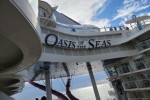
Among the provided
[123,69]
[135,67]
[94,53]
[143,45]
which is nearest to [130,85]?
[123,69]

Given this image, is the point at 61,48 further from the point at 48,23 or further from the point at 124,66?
the point at 124,66

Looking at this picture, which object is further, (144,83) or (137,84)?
(137,84)

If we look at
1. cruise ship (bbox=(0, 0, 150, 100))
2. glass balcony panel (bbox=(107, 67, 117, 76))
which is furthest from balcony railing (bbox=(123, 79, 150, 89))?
glass balcony panel (bbox=(107, 67, 117, 76))

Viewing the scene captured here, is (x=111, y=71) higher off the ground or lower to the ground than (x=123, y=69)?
higher

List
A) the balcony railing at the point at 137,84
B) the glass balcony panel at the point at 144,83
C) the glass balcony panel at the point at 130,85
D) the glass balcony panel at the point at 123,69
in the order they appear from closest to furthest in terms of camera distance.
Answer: the glass balcony panel at the point at 144,83 < the balcony railing at the point at 137,84 < the glass balcony panel at the point at 130,85 < the glass balcony panel at the point at 123,69

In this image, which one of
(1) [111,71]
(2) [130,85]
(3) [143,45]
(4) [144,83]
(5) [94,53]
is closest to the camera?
(4) [144,83]

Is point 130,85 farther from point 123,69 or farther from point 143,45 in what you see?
point 143,45

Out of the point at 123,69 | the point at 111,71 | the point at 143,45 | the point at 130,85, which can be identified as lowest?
the point at 130,85

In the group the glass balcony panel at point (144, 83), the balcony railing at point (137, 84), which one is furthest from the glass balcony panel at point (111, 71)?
the glass balcony panel at point (144, 83)

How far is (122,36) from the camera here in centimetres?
2866

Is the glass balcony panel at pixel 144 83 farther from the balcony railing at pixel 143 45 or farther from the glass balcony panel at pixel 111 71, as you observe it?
the glass balcony panel at pixel 111 71

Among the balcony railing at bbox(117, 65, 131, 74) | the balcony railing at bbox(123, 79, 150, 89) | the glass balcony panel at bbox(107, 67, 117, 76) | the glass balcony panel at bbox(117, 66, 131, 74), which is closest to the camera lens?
the balcony railing at bbox(123, 79, 150, 89)

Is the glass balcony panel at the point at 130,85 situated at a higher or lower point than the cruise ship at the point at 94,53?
lower

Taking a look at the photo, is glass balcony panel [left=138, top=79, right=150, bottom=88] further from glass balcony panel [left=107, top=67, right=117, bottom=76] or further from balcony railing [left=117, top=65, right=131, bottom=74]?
glass balcony panel [left=107, top=67, right=117, bottom=76]
